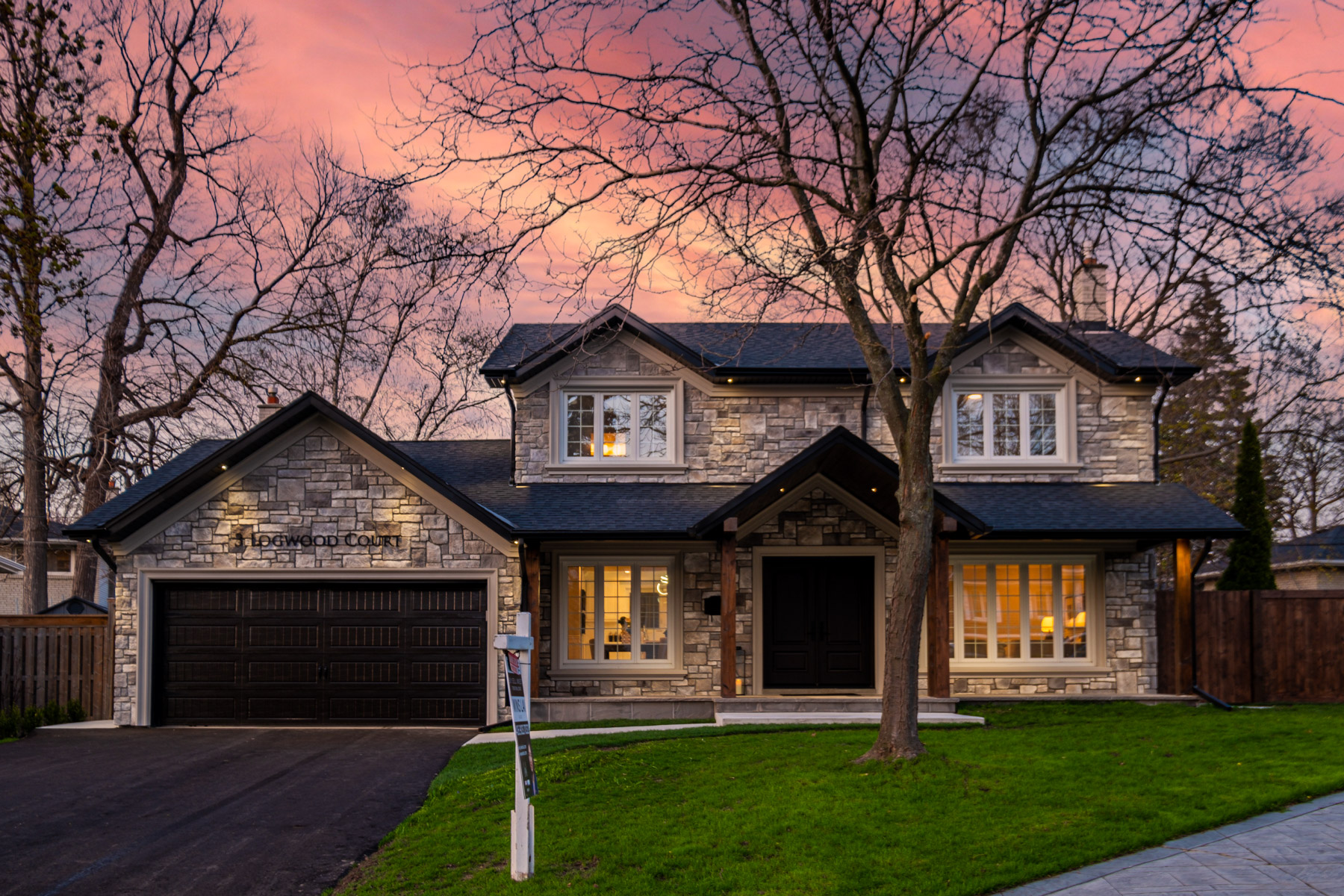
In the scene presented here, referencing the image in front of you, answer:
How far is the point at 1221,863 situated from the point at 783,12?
8676mm

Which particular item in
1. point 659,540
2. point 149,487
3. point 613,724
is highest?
point 149,487

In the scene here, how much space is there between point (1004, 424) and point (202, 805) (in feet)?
42.8

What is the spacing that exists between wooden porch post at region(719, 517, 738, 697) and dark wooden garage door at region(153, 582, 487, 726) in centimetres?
354

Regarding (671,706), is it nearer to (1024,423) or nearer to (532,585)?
(532,585)

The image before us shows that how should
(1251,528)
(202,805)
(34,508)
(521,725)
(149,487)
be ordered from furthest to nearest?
(34,508) → (1251,528) → (149,487) → (202,805) → (521,725)

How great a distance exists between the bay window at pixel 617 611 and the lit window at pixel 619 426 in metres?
2.04

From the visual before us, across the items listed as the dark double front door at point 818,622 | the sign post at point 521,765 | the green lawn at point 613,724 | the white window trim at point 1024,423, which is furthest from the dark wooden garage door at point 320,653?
the sign post at point 521,765

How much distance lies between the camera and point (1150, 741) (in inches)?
430

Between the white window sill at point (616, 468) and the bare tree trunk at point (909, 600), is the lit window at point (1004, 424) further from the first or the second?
the bare tree trunk at point (909, 600)

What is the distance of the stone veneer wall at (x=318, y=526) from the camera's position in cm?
1441

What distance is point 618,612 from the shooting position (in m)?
15.7

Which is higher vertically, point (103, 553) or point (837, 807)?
point (103, 553)

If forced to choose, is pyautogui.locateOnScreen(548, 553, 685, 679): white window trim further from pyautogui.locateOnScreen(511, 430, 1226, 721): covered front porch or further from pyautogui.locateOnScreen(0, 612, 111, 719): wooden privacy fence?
pyautogui.locateOnScreen(0, 612, 111, 719): wooden privacy fence

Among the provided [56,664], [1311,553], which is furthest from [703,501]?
[1311,553]
